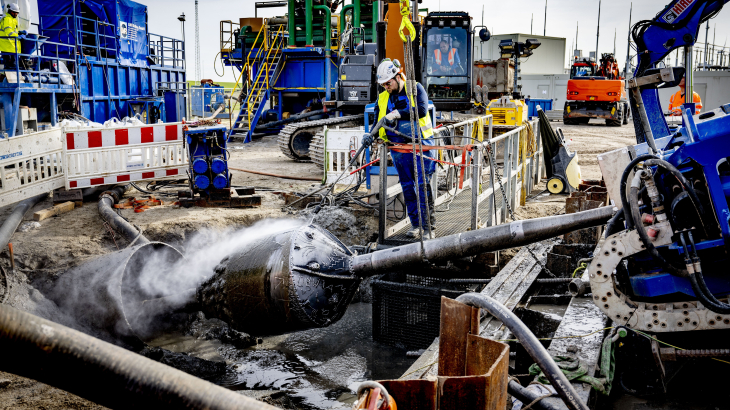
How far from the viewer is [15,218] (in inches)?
301

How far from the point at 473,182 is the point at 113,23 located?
14.3m

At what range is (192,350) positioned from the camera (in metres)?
6.02

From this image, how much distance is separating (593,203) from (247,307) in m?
4.39

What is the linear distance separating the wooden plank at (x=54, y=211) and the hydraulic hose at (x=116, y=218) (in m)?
0.47

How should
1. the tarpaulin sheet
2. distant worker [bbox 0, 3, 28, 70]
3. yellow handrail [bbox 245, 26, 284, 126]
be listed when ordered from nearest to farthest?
distant worker [bbox 0, 3, 28, 70] < the tarpaulin sheet < yellow handrail [bbox 245, 26, 284, 126]

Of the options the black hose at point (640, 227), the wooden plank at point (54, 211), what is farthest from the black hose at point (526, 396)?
the wooden plank at point (54, 211)

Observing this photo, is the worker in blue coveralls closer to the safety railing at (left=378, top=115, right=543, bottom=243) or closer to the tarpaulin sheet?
the safety railing at (left=378, top=115, right=543, bottom=243)

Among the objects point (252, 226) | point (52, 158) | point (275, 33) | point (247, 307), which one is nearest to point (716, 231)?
point (247, 307)

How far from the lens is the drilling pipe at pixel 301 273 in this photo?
451cm

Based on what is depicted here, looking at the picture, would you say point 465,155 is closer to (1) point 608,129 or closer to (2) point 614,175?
(2) point 614,175

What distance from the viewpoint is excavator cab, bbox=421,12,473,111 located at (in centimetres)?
1410

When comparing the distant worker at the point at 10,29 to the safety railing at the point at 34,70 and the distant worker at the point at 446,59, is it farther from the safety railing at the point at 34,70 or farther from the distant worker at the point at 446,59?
the distant worker at the point at 446,59

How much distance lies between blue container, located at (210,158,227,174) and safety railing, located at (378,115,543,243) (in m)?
2.73

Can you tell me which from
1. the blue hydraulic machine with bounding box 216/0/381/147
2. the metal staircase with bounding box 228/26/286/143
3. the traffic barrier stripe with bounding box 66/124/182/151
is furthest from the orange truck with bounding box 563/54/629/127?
the traffic barrier stripe with bounding box 66/124/182/151
